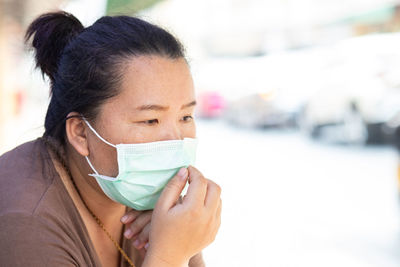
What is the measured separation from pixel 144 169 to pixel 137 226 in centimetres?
18

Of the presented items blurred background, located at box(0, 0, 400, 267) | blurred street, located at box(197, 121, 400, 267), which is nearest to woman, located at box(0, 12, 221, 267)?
blurred background, located at box(0, 0, 400, 267)

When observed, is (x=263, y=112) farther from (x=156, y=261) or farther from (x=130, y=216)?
(x=156, y=261)

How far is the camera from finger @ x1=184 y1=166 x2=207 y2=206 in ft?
4.51

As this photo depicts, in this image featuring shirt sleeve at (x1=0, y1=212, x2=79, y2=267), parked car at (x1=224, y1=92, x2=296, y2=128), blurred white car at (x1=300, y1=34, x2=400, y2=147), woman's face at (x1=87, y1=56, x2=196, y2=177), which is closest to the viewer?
shirt sleeve at (x1=0, y1=212, x2=79, y2=267)

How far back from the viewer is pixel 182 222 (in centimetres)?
134

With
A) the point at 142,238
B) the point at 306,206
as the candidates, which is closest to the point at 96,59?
the point at 142,238

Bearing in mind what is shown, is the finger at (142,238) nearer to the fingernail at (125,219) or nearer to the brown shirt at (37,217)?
the fingernail at (125,219)

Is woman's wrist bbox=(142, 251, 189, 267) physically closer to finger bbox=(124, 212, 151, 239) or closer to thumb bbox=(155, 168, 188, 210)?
thumb bbox=(155, 168, 188, 210)

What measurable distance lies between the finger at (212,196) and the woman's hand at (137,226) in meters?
0.23

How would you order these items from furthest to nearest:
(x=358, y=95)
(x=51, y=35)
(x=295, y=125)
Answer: (x=295, y=125)
(x=358, y=95)
(x=51, y=35)

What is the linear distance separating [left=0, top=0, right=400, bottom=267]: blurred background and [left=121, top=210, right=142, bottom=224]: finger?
1.28 feet

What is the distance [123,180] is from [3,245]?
0.37 m

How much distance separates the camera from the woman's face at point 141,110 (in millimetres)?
1429

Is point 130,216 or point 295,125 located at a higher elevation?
point 130,216
